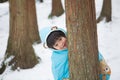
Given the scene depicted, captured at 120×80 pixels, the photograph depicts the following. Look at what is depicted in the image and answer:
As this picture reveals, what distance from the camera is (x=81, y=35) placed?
4.18 m

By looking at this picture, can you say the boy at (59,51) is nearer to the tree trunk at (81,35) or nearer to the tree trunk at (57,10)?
the tree trunk at (81,35)

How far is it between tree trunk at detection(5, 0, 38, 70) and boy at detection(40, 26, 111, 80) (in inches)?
172

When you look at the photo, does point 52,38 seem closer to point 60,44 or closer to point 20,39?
point 60,44

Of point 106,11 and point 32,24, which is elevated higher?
point 106,11

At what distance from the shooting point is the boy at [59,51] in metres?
3.86

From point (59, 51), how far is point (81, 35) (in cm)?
45

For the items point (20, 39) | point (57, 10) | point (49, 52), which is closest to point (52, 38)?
point (20, 39)

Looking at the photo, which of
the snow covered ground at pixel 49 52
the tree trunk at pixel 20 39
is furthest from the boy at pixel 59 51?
the tree trunk at pixel 20 39

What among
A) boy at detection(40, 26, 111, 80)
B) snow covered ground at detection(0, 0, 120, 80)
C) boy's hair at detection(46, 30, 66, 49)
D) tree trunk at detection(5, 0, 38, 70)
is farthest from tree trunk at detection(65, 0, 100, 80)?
tree trunk at detection(5, 0, 38, 70)

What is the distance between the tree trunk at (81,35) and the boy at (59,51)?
0.08m

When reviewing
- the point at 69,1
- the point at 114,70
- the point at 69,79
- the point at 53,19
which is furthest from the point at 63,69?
the point at 53,19

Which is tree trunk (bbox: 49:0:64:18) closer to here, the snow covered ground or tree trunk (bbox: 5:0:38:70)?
the snow covered ground

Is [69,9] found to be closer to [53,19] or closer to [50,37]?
[50,37]

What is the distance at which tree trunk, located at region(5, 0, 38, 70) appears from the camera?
8349 mm
